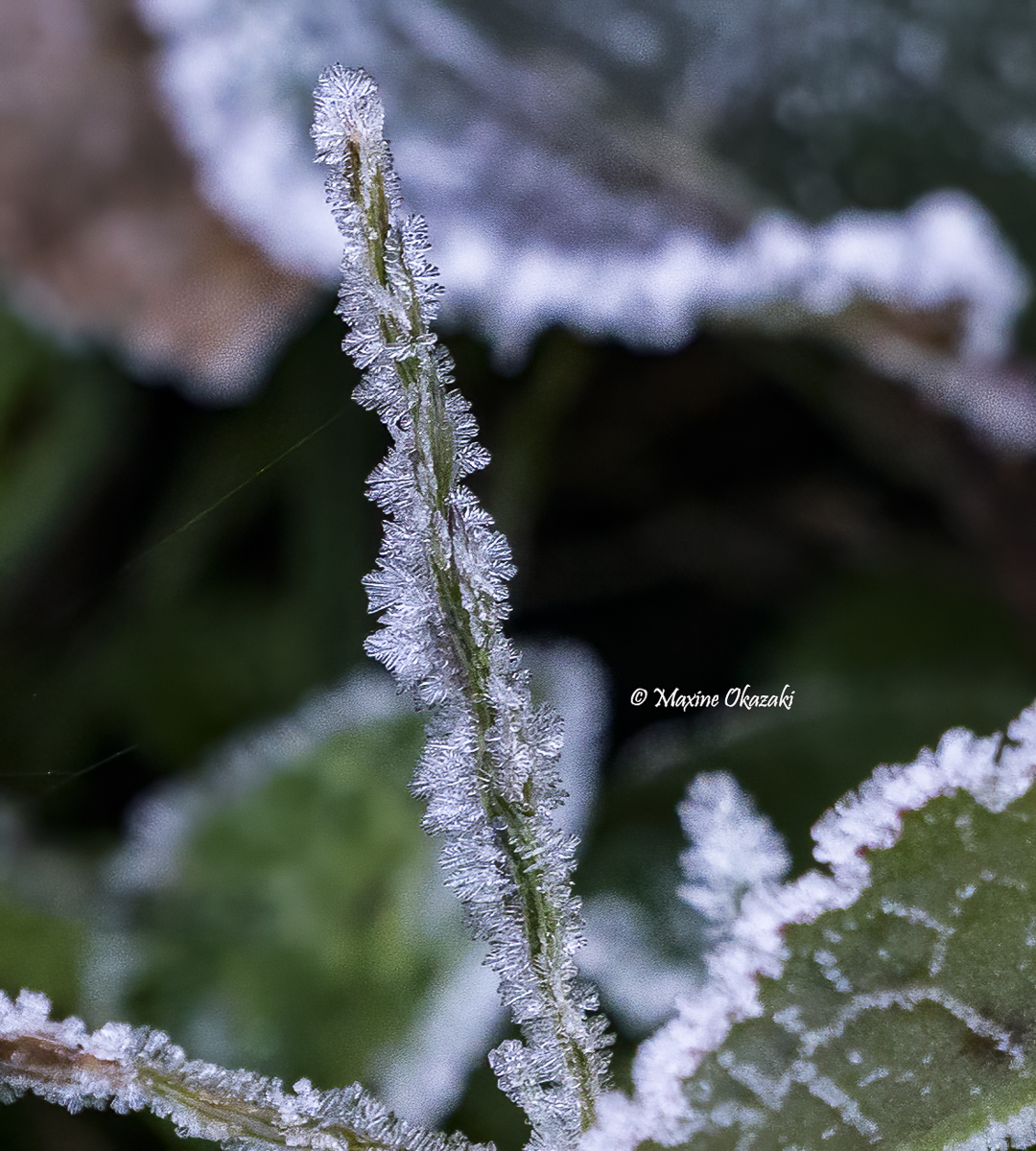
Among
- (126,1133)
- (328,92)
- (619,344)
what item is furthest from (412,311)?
(619,344)

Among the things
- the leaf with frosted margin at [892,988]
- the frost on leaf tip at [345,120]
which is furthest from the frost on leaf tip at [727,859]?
the frost on leaf tip at [345,120]

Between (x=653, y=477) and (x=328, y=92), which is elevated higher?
(x=653, y=477)

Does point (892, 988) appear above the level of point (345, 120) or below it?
below

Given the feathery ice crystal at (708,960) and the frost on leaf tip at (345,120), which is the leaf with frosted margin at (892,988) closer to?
the feathery ice crystal at (708,960)

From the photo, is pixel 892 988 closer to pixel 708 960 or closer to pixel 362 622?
pixel 708 960

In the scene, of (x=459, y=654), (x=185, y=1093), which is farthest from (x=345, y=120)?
(x=185, y=1093)

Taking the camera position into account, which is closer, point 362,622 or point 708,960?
point 708,960

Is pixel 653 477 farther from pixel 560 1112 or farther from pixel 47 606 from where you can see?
pixel 560 1112
